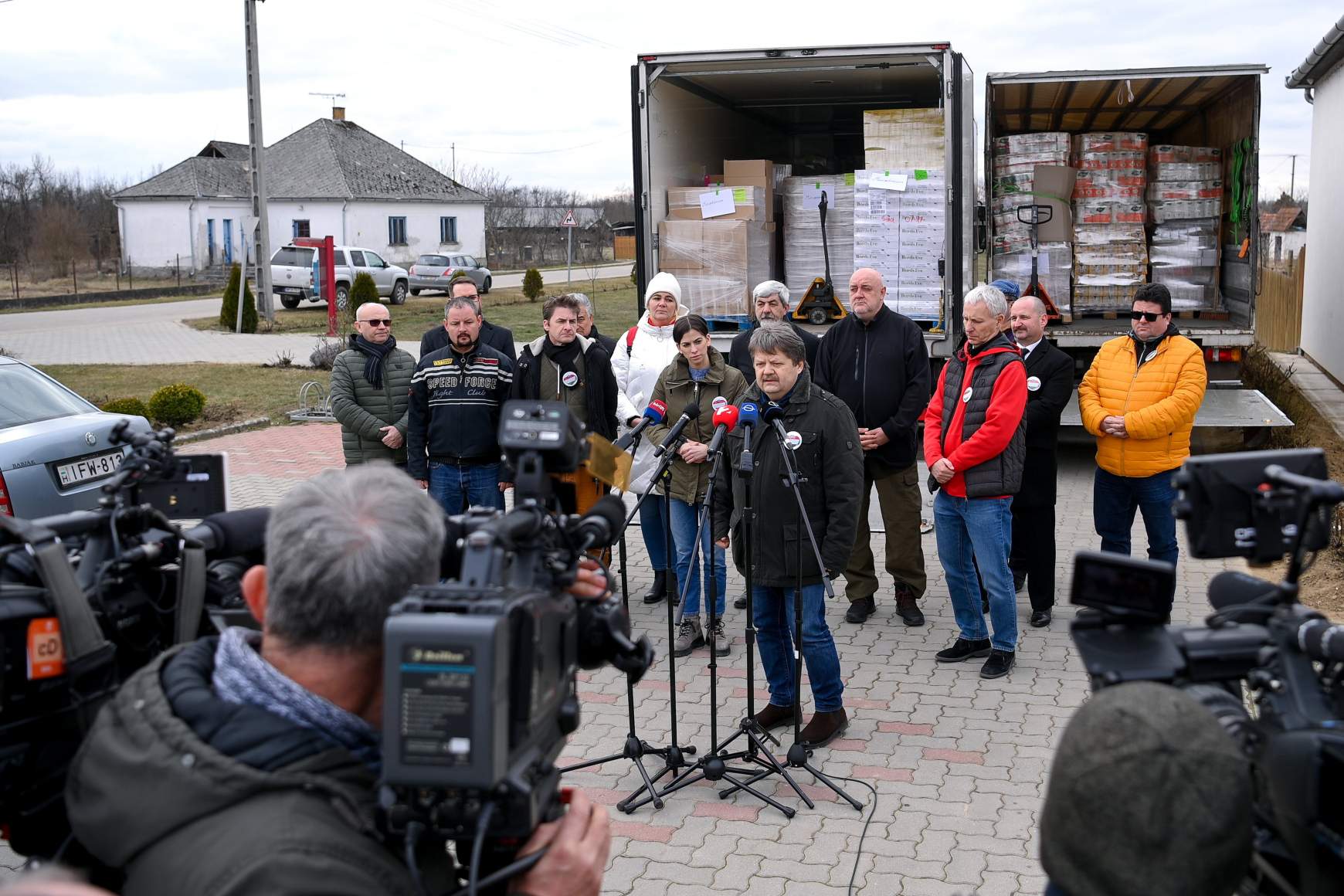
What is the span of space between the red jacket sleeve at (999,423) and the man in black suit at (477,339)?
274 centimetres

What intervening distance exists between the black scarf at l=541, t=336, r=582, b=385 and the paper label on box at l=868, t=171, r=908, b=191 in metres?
3.51

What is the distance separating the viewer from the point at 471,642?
168cm

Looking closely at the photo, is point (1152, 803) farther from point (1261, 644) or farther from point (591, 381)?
point (591, 381)

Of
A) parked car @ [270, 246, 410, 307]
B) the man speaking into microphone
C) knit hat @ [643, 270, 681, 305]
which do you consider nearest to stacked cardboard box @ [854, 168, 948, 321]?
knit hat @ [643, 270, 681, 305]

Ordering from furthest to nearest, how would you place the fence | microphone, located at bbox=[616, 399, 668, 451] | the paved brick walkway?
the fence
microphone, located at bbox=[616, 399, 668, 451]
the paved brick walkway

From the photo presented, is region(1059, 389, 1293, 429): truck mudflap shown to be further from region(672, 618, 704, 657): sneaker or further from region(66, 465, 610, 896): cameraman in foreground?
region(66, 465, 610, 896): cameraman in foreground

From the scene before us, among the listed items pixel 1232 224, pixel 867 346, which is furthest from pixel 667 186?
pixel 1232 224

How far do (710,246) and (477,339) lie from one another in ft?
10.6

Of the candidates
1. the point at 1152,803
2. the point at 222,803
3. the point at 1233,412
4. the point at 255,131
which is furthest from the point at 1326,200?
the point at 255,131

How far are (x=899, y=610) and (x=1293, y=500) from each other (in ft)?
17.0

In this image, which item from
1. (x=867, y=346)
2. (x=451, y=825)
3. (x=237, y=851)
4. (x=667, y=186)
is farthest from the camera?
(x=667, y=186)

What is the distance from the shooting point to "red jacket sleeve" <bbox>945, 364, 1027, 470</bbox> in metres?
5.87

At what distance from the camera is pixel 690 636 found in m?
6.58

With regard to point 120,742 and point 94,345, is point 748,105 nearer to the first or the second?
point 120,742
